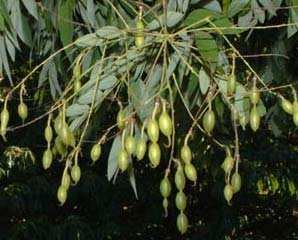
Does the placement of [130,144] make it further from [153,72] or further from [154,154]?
[153,72]

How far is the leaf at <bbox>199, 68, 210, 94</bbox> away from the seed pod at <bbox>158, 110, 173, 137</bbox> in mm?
172


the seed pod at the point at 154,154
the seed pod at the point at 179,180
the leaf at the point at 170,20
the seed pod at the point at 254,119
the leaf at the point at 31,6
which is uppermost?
the leaf at the point at 31,6

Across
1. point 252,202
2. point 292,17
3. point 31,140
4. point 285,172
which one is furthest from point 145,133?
point 252,202

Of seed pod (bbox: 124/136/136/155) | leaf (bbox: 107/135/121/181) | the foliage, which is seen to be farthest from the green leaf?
seed pod (bbox: 124/136/136/155)

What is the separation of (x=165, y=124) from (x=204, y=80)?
22 cm

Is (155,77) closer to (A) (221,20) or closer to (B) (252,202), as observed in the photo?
(A) (221,20)

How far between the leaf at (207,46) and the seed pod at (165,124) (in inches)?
8.8

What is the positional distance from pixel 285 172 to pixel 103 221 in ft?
3.79

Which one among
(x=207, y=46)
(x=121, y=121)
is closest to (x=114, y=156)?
(x=121, y=121)

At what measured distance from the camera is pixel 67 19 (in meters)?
1.63

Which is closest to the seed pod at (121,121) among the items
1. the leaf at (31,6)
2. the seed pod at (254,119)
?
the seed pod at (254,119)

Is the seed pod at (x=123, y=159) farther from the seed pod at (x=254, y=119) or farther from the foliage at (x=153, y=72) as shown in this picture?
the seed pod at (x=254, y=119)

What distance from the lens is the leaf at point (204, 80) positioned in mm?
1372

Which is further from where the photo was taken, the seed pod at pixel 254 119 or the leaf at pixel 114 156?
the leaf at pixel 114 156
